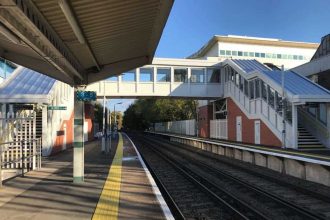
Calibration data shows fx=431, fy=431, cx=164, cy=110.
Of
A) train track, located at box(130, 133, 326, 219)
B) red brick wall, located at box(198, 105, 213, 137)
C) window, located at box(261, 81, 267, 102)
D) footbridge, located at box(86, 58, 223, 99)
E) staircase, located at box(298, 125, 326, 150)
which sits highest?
footbridge, located at box(86, 58, 223, 99)

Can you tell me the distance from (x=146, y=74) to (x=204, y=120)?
11.0 meters

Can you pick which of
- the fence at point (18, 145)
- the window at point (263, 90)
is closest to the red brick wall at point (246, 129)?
the window at point (263, 90)

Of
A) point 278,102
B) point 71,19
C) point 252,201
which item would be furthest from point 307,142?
point 71,19

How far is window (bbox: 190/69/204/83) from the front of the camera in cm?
4431

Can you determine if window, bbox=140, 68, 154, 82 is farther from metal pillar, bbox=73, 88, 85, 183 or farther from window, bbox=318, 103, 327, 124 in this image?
metal pillar, bbox=73, 88, 85, 183

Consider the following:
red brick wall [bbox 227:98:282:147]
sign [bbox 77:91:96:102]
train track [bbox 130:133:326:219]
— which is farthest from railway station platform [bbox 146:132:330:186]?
sign [bbox 77:91:96:102]

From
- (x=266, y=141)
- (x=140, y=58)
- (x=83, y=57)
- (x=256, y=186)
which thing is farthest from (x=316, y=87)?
(x=83, y=57)

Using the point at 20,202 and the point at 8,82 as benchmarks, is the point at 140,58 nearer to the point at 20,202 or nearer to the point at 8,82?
the point at 20,202

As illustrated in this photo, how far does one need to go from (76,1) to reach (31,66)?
499cm

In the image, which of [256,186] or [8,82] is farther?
[8,82]

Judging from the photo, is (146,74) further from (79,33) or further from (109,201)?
(79,33)

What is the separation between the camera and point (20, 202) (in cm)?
951

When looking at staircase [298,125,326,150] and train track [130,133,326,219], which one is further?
staircase [298,125,326,150]

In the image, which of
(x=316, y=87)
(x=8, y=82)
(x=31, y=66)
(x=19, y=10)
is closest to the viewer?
(x=19, y=10)
